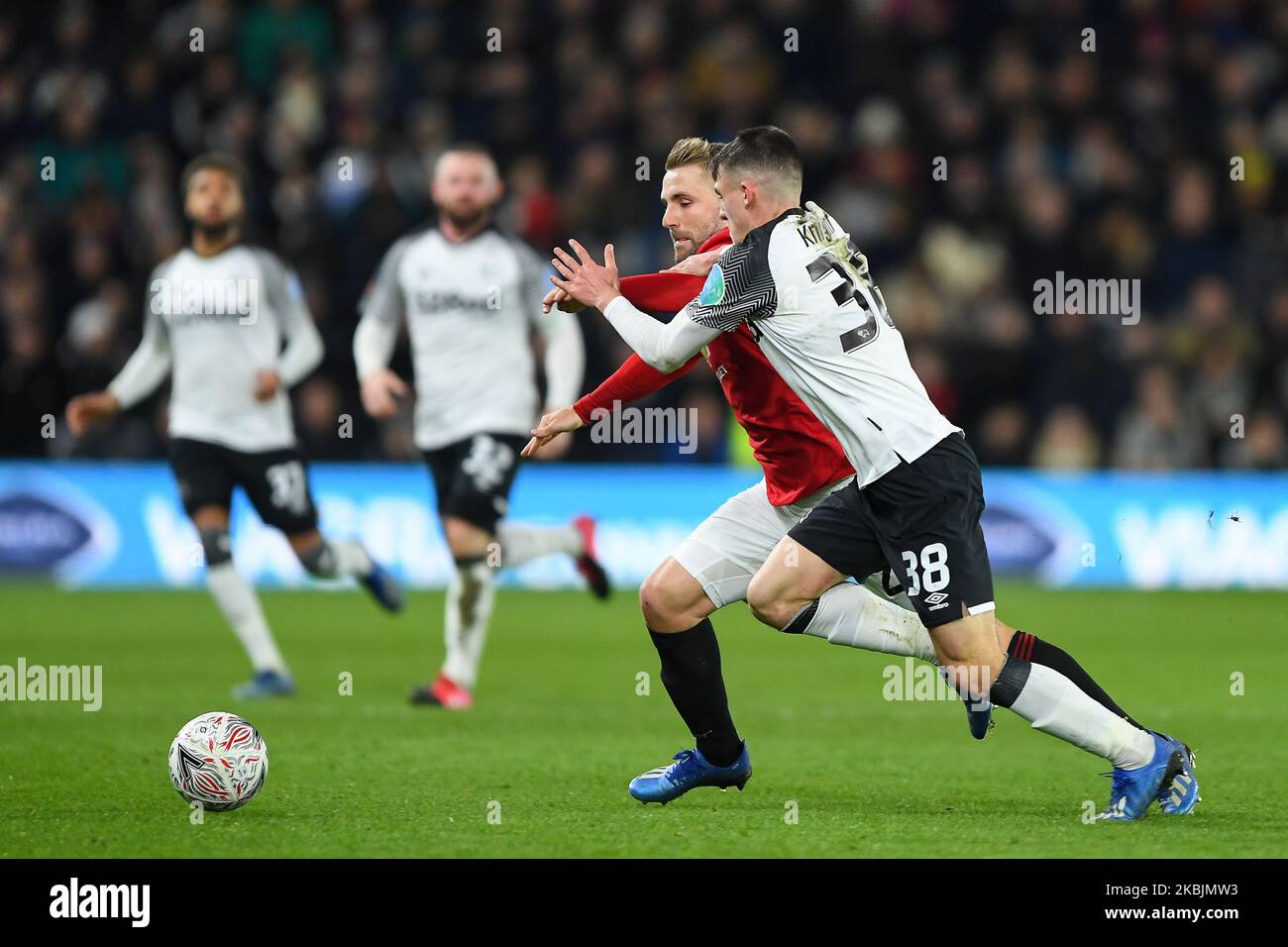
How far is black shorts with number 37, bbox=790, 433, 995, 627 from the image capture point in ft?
20.2

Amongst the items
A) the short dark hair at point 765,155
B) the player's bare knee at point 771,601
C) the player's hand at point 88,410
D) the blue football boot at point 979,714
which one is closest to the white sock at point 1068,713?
the blue football boot at point 979,714

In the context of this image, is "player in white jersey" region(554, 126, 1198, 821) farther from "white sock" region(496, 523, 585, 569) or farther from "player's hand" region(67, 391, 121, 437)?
"player's hand" region(67, 391, 121, 437)

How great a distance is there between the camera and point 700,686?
687cm

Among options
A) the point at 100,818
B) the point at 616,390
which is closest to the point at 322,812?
the point at 100,818

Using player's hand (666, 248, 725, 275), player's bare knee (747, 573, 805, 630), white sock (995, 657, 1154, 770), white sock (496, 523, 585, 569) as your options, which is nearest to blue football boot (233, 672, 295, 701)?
white sock (496, 523, 585, 569)

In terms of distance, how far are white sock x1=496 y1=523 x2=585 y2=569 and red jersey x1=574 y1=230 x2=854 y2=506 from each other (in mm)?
3466

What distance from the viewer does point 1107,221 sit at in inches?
704

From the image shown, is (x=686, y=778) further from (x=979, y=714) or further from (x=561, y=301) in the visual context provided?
(x=561, y=301)

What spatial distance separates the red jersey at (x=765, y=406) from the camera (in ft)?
21.9

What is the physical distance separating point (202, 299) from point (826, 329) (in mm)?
5128

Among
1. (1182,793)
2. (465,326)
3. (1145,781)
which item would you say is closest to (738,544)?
(1145,781)

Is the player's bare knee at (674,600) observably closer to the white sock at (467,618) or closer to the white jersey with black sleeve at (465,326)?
the white sock at (467,618)

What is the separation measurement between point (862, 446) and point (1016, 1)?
15.0m

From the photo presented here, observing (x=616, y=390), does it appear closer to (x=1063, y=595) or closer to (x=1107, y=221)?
(x=1063, y=595)
